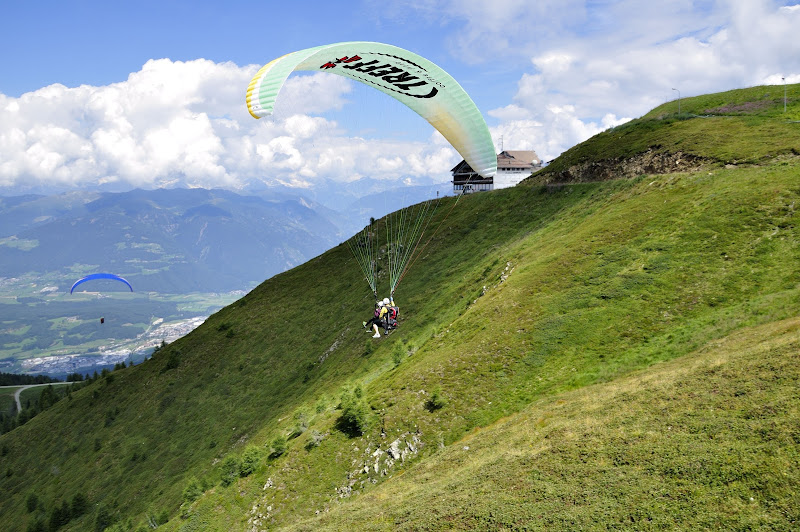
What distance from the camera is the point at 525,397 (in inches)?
890

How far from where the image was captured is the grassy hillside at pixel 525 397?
43.1 feet

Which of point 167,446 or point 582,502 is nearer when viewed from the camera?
point 582,502

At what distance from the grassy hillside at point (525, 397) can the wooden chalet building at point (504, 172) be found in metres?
27.5

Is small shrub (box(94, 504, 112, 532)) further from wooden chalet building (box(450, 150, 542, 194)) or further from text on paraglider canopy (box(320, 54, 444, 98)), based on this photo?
wooden chalet building (box(450, 150, 542, 194))

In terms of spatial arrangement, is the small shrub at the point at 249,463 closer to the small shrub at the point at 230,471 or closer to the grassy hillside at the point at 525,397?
the grassy hillside at the point at 525,397

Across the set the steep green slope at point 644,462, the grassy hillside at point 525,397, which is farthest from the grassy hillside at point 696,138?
the steep green slope at point 644,462

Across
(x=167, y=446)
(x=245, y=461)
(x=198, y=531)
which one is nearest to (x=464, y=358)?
(x=245, y=461)

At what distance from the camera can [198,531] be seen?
24.2 m

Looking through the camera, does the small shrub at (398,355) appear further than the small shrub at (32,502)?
No

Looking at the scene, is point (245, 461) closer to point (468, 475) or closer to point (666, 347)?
point (468, 475)

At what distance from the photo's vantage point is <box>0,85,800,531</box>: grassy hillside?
13141mm

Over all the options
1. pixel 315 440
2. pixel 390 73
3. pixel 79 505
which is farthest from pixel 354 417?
pixel 79 505

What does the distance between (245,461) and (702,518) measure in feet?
76.1

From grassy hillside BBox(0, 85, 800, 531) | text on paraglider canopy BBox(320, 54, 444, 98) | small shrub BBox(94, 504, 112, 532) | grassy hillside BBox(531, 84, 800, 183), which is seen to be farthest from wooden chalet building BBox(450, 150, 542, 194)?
small shrub BBox(94, 504, 112, 532)
